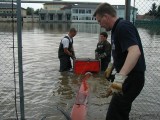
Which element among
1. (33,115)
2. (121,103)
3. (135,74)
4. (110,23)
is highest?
(110,23)

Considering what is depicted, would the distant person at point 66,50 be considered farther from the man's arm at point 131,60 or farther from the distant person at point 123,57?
the man's arm at point 131,60

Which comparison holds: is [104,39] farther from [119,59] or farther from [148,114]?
[119,59]

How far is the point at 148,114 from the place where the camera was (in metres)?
6.43

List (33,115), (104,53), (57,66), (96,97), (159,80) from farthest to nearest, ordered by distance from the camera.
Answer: (57,66)
(104,53)
(159,80)
(96,97)
(33,115)

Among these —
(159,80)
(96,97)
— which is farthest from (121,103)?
(159,80)

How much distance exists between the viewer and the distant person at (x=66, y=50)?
36.0 feet

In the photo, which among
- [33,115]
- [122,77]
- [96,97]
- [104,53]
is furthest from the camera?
[104,53]

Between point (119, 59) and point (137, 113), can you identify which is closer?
point (119, 59)

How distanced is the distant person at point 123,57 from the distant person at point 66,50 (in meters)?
6.84

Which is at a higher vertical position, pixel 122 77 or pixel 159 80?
pixel 122 77

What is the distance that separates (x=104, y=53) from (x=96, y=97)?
335cm

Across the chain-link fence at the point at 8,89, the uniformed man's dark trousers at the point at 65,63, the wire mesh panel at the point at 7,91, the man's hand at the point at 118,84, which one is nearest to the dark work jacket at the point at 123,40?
the man's hand at the point at 118,84

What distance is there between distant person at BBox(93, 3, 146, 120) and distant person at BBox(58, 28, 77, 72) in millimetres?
6839

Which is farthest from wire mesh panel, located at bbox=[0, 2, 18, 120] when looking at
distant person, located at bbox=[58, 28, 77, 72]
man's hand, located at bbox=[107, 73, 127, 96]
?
man's hand, located at bbox=[107, 73, 127, 96]
